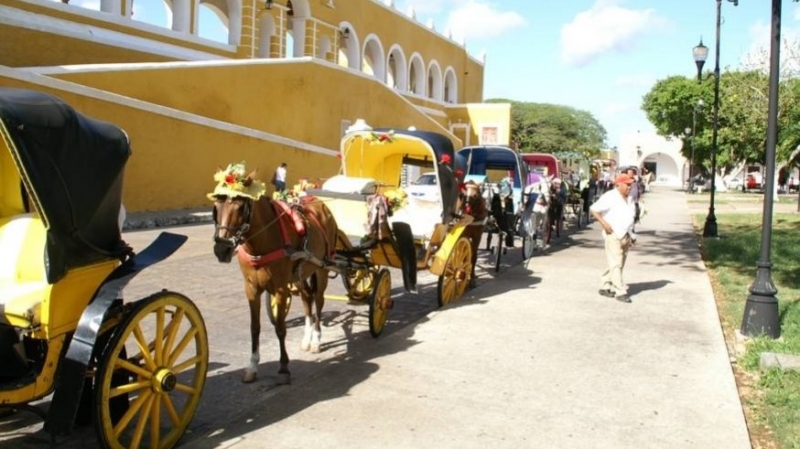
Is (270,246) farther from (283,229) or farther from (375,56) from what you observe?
(375,56)

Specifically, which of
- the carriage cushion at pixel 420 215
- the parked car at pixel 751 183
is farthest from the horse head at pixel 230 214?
the parked car at pixel 751 183

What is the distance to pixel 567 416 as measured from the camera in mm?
5215

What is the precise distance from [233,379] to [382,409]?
4.50ft

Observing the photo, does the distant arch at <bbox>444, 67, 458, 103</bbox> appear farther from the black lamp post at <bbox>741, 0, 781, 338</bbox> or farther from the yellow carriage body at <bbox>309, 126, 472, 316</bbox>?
the black lamp post at <bbox>741, 0, 781, 338</bbox>

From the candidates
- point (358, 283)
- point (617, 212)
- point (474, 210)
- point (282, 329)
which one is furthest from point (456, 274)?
point (282, 329)

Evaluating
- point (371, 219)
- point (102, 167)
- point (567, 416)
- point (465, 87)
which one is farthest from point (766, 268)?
point (465, 87)

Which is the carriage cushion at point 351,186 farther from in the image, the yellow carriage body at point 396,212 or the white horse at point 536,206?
the white horse at point 536,206

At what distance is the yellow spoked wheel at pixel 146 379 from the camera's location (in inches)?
151

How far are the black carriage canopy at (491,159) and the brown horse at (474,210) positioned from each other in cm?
523

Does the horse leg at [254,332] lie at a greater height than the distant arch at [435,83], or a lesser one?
lesser

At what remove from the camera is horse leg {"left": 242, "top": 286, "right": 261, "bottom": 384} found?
18.5 ft

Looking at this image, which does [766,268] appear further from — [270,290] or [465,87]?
[465,87]

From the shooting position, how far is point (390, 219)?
31.8 ft

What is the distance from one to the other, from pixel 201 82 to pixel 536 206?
36.2ft
